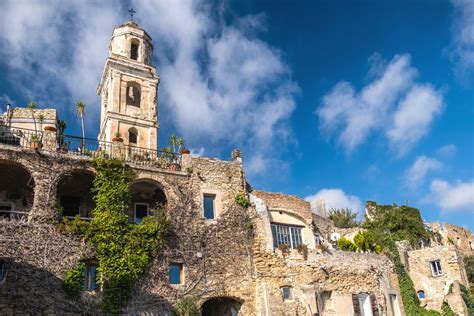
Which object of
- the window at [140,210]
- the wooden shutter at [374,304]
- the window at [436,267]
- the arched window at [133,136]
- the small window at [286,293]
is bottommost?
the wooden shutter at [374,304]

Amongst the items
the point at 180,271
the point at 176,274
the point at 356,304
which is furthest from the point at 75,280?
the point at 356,304

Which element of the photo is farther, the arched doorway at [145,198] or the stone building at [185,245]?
the arched doorway at [145,198]

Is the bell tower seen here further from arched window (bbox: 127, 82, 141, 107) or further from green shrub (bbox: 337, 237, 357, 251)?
green shrub (bbox: 337, 237, 357, 251)

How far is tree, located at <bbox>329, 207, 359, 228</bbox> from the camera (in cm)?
4308

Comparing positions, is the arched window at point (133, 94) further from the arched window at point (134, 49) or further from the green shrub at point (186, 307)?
the green shrub at point (186, 307)

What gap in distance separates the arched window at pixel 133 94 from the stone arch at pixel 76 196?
34.7 feet

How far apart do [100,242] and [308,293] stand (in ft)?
37.5

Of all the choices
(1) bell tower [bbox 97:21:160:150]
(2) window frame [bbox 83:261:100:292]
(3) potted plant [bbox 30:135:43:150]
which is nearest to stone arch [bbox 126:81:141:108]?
(1) bell tower [bbox 97:21:160:150]

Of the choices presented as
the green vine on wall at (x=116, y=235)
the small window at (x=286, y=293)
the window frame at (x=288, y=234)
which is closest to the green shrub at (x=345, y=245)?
the window frame at (x=288, y=234)

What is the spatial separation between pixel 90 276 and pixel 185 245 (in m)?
4.97

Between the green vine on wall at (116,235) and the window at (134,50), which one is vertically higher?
the window at (134,50)

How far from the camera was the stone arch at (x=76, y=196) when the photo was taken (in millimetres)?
24803

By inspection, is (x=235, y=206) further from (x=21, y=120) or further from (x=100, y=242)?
(x=21, y=120)

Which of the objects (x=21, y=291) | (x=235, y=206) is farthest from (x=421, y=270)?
(x=21, y=291)
